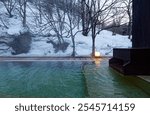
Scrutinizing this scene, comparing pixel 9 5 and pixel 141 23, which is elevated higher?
pixel 9 5

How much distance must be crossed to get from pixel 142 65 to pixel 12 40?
51.8ft

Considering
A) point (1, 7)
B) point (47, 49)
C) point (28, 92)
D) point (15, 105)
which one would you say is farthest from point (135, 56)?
point (1, 7)

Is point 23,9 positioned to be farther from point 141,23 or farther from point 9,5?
point 141,23

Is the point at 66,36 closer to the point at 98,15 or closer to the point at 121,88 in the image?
the point at 98,15

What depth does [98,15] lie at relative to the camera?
77.0ft

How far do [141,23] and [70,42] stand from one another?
45.9 feet

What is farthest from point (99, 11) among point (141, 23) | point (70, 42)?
point (141, 23)

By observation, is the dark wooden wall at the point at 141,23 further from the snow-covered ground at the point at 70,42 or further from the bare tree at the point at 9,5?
the bare tree at the point at 9,5

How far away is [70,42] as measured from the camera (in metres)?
23.6

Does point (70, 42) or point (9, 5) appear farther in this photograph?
point (9, 5)

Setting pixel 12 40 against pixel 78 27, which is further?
pixel 78 27

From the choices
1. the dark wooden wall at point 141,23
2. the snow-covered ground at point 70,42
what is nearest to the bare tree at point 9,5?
the snow-covered ground at point 70,42

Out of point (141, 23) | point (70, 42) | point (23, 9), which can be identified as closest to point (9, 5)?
point (23, 9)

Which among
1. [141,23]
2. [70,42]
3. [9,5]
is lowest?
[70,42]
